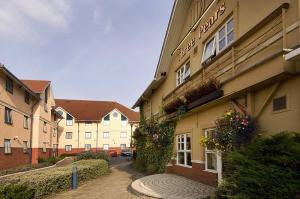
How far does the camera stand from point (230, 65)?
10.7 meters

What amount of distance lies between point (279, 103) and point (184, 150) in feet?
28.3

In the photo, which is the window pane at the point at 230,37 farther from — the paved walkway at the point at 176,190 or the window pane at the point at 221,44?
the paved walkway at the point at 176,190

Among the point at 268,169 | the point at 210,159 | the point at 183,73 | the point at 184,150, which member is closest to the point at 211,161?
the point at 210,159

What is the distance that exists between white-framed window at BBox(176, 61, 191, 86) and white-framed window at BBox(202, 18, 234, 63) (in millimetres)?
2588

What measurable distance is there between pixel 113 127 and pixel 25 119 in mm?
31097

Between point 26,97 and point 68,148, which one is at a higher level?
point 26,97

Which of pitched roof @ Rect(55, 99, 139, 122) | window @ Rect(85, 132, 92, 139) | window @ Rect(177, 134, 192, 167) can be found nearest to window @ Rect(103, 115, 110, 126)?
pitched roof @ Rect(55, 99, 139, 122)

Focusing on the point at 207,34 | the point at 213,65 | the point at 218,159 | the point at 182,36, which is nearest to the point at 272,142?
the point at 218,159

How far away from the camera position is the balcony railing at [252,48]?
8156mm

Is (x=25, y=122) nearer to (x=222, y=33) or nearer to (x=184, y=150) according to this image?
(x=184, y=150)

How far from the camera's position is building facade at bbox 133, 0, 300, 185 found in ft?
25.6

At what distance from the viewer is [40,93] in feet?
112

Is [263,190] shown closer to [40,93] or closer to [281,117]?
[281,117]

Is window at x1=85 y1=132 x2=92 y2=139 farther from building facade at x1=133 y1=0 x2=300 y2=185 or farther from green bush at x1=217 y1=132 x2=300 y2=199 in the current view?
green bush at x1=217 y1=132 x2=300 y2=199
